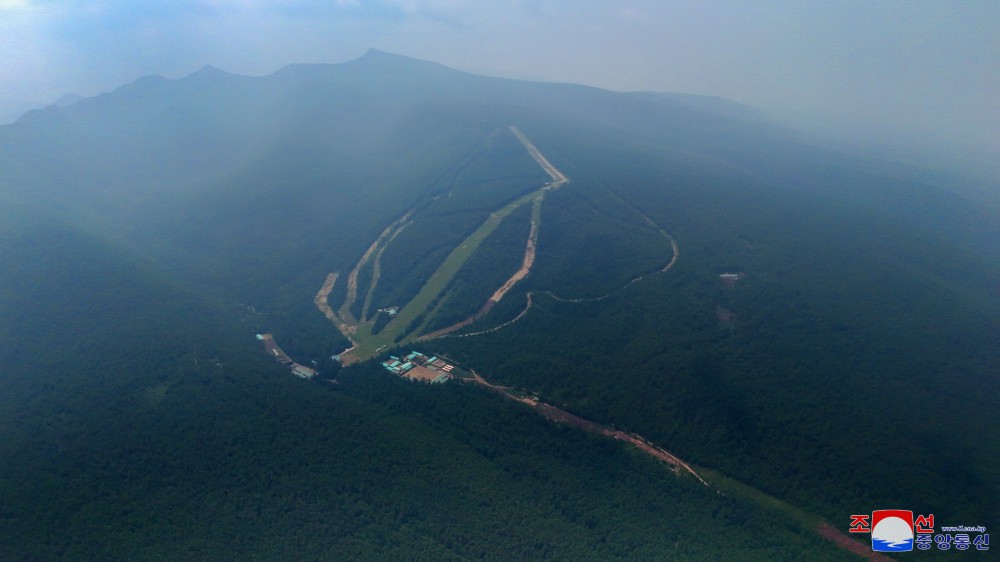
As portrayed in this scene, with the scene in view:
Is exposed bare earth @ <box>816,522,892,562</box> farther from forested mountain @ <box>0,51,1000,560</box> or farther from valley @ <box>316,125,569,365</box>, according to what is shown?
valley @ <box>316,125,569,365</box>

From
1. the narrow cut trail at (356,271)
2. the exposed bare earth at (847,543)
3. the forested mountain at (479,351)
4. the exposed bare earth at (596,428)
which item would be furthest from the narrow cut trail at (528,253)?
the exposed bare earth at (847,543)

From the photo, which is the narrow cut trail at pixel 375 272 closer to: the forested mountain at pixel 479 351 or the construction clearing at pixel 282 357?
the forested mountain at pixel 479 351

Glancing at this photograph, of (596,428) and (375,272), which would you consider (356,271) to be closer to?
(375,272)

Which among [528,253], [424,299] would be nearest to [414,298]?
[424,299]

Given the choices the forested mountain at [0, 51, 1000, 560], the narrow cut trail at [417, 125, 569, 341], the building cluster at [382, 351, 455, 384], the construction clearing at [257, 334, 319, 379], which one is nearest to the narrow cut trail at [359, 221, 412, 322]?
the forested mountain at [0, 51, 1000, 560]

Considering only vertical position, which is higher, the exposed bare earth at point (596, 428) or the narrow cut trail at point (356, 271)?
the narrow cut trail at point (356, 271)
